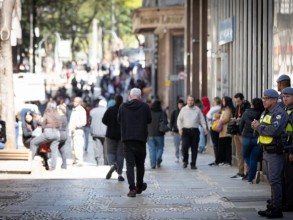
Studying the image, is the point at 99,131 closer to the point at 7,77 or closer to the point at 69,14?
the point at 7,77

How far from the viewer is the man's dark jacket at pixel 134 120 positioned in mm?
16953

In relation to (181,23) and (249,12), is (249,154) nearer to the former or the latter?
(249,12)

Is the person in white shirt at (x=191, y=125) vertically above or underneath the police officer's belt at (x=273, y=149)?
underneath

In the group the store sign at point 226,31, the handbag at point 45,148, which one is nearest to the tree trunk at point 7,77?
the handbag at point 45,148

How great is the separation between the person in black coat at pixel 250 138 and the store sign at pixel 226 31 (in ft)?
26.6

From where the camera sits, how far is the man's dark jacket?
16953 mm

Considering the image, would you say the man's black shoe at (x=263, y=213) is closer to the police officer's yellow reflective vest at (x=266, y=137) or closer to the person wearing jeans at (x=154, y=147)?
the police officer's yellow reflective vest at (x=266, y=137)

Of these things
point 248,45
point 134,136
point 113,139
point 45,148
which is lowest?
point 45,148

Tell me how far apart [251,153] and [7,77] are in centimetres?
626

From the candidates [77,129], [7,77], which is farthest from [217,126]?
[7,77]

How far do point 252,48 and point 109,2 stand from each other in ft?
186

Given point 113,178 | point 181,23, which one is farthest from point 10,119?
point 181,23

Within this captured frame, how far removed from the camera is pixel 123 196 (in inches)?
Result: 671

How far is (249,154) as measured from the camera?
19.3 meters
